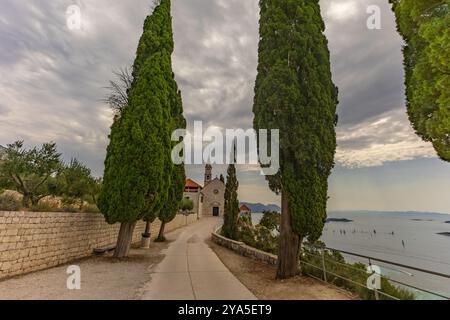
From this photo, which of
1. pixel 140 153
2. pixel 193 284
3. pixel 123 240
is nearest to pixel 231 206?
pixel 123 240

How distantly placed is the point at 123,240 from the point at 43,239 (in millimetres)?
3189

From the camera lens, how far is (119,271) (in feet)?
25.2

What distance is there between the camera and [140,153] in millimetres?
9734

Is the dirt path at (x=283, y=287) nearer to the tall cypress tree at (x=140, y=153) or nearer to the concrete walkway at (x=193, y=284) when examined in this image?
the concrete walkway at (x=193, y=284)

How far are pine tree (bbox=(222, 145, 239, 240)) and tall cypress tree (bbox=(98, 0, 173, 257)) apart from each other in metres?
7.49

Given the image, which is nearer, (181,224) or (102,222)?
(102,222)

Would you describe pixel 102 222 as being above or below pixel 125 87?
below

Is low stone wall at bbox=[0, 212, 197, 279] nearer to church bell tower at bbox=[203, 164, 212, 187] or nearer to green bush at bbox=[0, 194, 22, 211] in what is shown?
green bush at bbox=[0, 194, 22, 211]

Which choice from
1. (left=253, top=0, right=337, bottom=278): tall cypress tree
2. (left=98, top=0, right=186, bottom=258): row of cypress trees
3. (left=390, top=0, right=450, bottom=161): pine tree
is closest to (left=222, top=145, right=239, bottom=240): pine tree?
(left=98, top=0, right=186, bottom=258): row of cypress trees

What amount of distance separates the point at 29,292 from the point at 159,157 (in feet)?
19.2

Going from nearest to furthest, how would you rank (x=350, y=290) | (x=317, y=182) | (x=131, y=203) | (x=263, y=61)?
(x=350, y=290) < (x=317, y=182) < (x=263, y=61) < (x=131, y=203)
